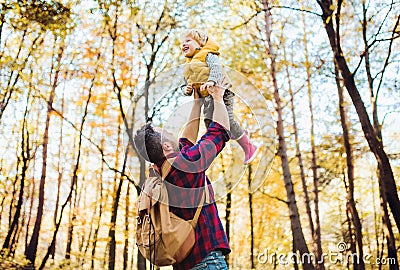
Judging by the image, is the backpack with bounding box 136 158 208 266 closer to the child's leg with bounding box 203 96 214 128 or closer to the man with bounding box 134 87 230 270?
the man with bounding box 134 87 230 270

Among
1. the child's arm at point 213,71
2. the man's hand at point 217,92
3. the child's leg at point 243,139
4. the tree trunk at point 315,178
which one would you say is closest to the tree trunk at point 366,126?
the child's leg at point 243,139

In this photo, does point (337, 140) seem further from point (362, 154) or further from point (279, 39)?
point (279, 39)

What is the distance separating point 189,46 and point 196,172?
621mm

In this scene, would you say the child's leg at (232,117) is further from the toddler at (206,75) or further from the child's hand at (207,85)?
the child's hand at (207,85)

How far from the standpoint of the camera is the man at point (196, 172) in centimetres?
142

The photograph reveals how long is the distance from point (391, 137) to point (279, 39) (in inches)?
173

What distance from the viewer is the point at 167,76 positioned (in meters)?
2.14

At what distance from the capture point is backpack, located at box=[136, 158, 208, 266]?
142 centimetres

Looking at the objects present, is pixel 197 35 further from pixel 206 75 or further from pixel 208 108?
pixel 208 108

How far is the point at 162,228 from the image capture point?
1437mm

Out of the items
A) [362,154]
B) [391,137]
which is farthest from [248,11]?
[391,137]
